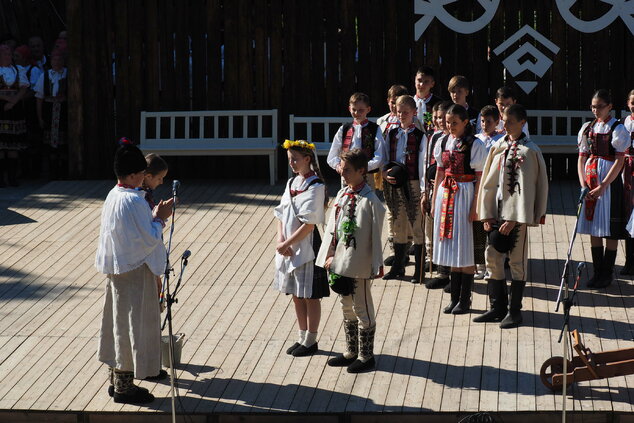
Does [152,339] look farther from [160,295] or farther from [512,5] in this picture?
[512,5]

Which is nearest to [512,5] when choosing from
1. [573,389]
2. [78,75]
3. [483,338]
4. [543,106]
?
[543,106]

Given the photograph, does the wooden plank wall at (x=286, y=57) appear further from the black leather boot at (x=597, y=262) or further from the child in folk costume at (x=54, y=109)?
the black leather boot at (x=597, y=262)

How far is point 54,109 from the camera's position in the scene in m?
13.9

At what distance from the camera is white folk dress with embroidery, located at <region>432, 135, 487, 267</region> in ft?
28.1

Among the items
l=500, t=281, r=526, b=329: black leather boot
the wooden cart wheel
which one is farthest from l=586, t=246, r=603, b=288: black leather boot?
the wooden cart wheel

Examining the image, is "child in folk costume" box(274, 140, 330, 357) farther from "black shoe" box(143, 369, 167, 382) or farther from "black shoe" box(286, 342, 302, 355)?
"black shoe" box(143, 369, 167, 382)

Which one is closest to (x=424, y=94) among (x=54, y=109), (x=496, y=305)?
(x=496, y=305)

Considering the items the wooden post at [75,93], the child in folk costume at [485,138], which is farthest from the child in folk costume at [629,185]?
the wooden post at [75,93]

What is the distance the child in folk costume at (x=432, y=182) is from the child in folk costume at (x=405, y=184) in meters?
0.09

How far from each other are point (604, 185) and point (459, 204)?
1420 mm

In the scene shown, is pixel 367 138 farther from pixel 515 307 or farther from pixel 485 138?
pixel 515 307

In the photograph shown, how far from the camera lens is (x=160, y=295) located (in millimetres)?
7527

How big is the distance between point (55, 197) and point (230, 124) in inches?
91.8

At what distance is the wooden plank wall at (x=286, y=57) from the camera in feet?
43.9
